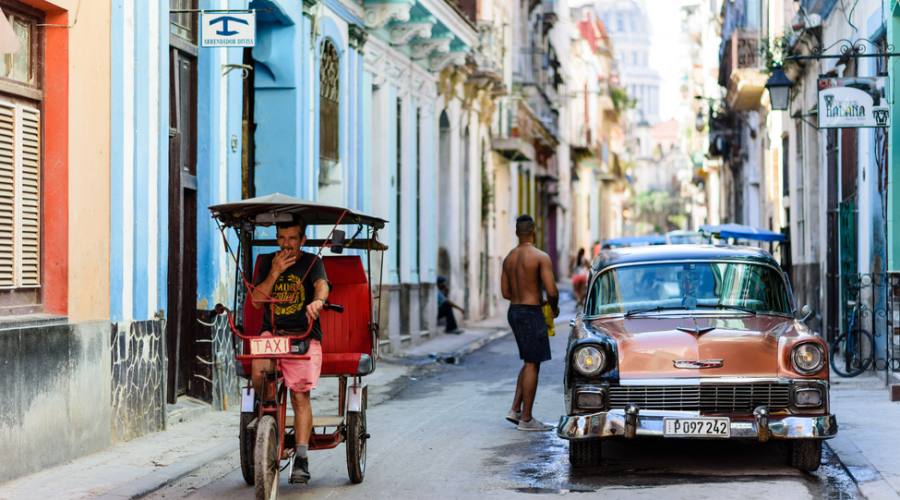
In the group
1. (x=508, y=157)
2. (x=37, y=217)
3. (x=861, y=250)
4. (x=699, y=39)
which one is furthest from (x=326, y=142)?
(x=699, y=39)

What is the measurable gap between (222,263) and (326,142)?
503 cm

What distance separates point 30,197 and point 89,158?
68 centimetres

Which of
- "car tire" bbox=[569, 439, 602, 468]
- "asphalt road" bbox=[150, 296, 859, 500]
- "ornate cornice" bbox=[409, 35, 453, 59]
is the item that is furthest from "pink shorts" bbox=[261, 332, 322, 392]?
"ornate cornice" bbox=[409, 35, 453, 59]

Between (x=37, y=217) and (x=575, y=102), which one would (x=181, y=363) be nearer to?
(x=37, y=217)

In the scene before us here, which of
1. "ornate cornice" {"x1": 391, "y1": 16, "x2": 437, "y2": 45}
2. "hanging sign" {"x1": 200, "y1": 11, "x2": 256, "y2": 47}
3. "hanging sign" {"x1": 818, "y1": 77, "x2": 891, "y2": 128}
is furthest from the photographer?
"ornate cornice" {"x1": 391, "y1": 16, "x2": 437, "y2": 45}

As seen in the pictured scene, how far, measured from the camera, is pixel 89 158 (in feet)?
35.2

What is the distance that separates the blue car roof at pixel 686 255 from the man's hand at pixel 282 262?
3.14m

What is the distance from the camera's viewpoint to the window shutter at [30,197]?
1006cm

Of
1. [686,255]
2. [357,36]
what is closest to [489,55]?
[357,36]

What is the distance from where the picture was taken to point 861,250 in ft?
58.0

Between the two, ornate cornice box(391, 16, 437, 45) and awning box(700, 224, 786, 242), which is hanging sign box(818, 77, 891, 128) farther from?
awning box(700, 224, 786, 242)

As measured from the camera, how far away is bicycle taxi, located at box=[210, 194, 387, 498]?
27.4ft

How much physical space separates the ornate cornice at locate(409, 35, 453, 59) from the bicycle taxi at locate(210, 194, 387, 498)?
1405cm

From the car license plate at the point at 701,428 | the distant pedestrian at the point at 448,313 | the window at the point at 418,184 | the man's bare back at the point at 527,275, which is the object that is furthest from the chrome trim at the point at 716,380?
the distant pedestrian at the point at 448,313
